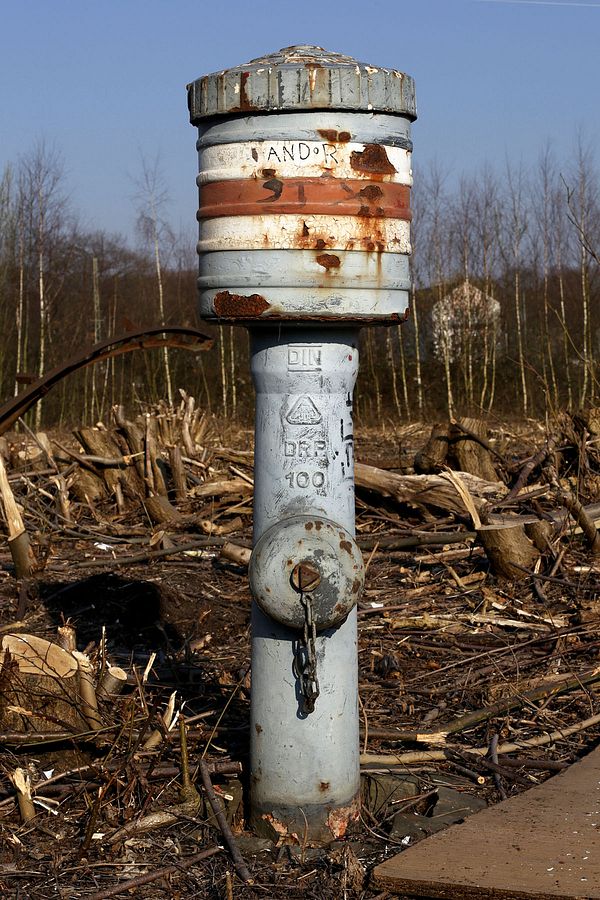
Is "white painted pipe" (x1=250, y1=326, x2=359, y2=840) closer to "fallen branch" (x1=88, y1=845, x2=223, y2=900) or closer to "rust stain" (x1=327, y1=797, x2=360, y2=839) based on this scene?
"rust stain" (x1=327, y1=797, x2=360, y2=839)

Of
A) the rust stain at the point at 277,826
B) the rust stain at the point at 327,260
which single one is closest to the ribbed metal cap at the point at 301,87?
the rust stain at the point at 327,260

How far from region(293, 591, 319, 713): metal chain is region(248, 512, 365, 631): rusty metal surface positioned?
0.8 inches

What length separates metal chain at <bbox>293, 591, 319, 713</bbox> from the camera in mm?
2980

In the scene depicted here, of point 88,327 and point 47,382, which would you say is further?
point 88,327

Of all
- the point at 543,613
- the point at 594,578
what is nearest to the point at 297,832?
the point at 543,613

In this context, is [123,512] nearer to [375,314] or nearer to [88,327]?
Answer: [375,314]

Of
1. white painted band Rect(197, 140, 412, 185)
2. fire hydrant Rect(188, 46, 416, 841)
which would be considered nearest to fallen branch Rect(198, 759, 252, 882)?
fire hydrant Rect(188, 46, 416, 841)

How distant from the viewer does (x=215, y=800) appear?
3207 millimetres

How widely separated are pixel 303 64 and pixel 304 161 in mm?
272

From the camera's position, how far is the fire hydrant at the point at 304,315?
9.55 ft

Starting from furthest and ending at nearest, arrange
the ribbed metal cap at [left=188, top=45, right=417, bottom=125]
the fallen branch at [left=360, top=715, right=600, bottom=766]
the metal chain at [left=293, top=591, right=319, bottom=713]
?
the fallen branch at [left=360, top=715, right=600, bottom=766] < the metal chain at [left=293, top=591, right=319, bottom=713] < the ribbed metal cap at [left=188, top=45, right=417, bottom=125]

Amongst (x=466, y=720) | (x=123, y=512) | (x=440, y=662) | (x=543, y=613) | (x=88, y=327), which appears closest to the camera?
(x=466, y=720)

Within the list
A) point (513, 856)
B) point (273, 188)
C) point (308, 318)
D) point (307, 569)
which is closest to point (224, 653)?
point (307, 569)

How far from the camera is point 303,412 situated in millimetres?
3074
